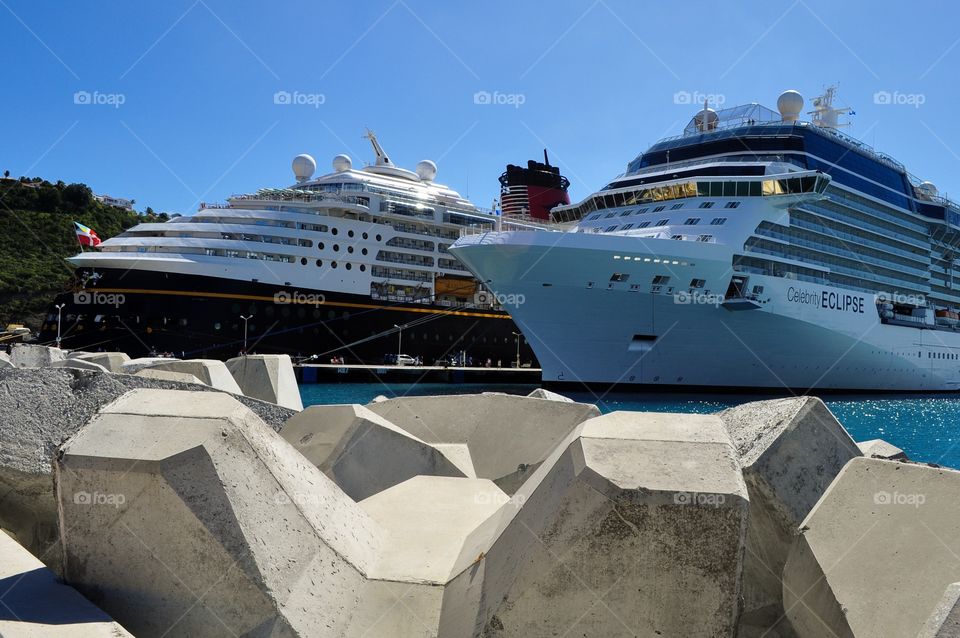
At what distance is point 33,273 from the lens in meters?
74.6

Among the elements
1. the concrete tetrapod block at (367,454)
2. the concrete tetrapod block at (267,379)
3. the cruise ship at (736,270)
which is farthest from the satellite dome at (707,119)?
the concrete tetrapod block at (367,454)

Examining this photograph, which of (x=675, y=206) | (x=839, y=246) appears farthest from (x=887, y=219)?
(x=675, y=206)

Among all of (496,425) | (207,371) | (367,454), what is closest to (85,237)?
(207,371)

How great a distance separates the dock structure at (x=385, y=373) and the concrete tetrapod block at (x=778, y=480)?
35.2 m

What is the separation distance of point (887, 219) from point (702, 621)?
42.9 metres

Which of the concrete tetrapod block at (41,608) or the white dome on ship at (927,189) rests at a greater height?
the white dome on ship at (927,189)

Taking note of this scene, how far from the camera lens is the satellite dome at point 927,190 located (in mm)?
45656

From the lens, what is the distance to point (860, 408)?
1170 inches

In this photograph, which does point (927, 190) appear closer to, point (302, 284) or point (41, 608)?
point (302, 284)

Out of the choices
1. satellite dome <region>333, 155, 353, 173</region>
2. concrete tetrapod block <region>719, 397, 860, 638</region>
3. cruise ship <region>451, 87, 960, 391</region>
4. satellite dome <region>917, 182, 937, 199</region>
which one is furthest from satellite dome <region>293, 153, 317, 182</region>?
concrete tetrapod block <region>719, 397, 860, 638</region>

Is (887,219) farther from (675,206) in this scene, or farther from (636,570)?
(636,570)

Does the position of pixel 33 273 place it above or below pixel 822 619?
above

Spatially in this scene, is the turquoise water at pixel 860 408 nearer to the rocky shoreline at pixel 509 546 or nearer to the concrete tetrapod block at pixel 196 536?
the rocky shoreline at pixel 509 546

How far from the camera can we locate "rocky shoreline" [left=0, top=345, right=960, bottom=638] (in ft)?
9.09
